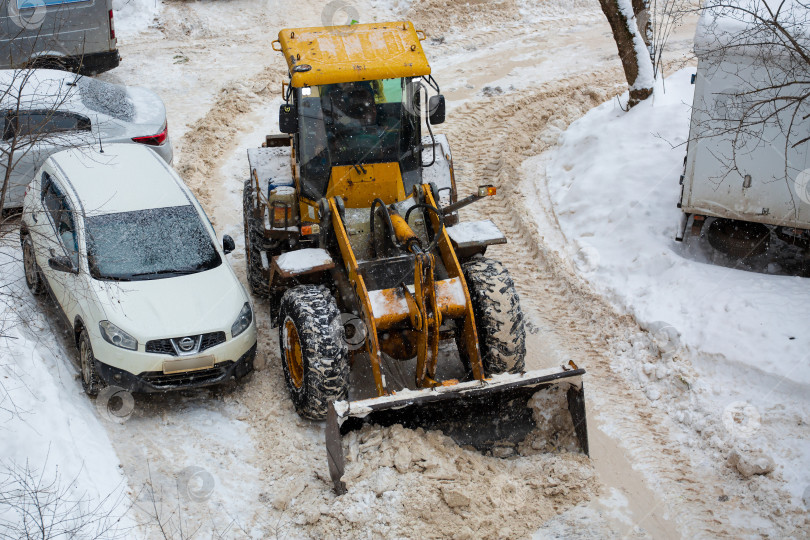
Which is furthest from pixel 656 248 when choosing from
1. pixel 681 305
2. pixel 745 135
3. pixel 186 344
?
pixel 186 344

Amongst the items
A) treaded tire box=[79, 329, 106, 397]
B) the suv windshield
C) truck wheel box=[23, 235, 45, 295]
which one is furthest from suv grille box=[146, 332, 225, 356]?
truck wheel box=[23, 235, 45, 295]

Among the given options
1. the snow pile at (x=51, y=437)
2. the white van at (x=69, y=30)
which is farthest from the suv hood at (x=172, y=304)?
the white van at (x=69, y=30)

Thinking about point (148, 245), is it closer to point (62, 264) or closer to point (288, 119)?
point (62, 264)

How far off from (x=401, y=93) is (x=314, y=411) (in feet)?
10.3

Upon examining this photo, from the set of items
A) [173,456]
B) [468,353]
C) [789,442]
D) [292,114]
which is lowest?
[789,442]

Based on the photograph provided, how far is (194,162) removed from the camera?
12.2m

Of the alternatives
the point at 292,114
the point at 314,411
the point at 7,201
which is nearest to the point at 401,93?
the point at 292,114

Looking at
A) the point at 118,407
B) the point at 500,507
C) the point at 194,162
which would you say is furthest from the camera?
the point at 194,162

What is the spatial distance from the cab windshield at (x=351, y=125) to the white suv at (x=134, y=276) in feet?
4.74

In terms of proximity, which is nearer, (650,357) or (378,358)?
(378,358)

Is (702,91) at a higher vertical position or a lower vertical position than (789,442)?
higher

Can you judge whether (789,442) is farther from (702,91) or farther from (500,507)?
(702,91)

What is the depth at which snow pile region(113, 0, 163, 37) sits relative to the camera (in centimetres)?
1711

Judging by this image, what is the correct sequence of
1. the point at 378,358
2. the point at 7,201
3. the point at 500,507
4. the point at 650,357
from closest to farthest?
1. the point at 500,507
2. the point at 378,358
3. the point at 650,357
4. the point at 7,201
